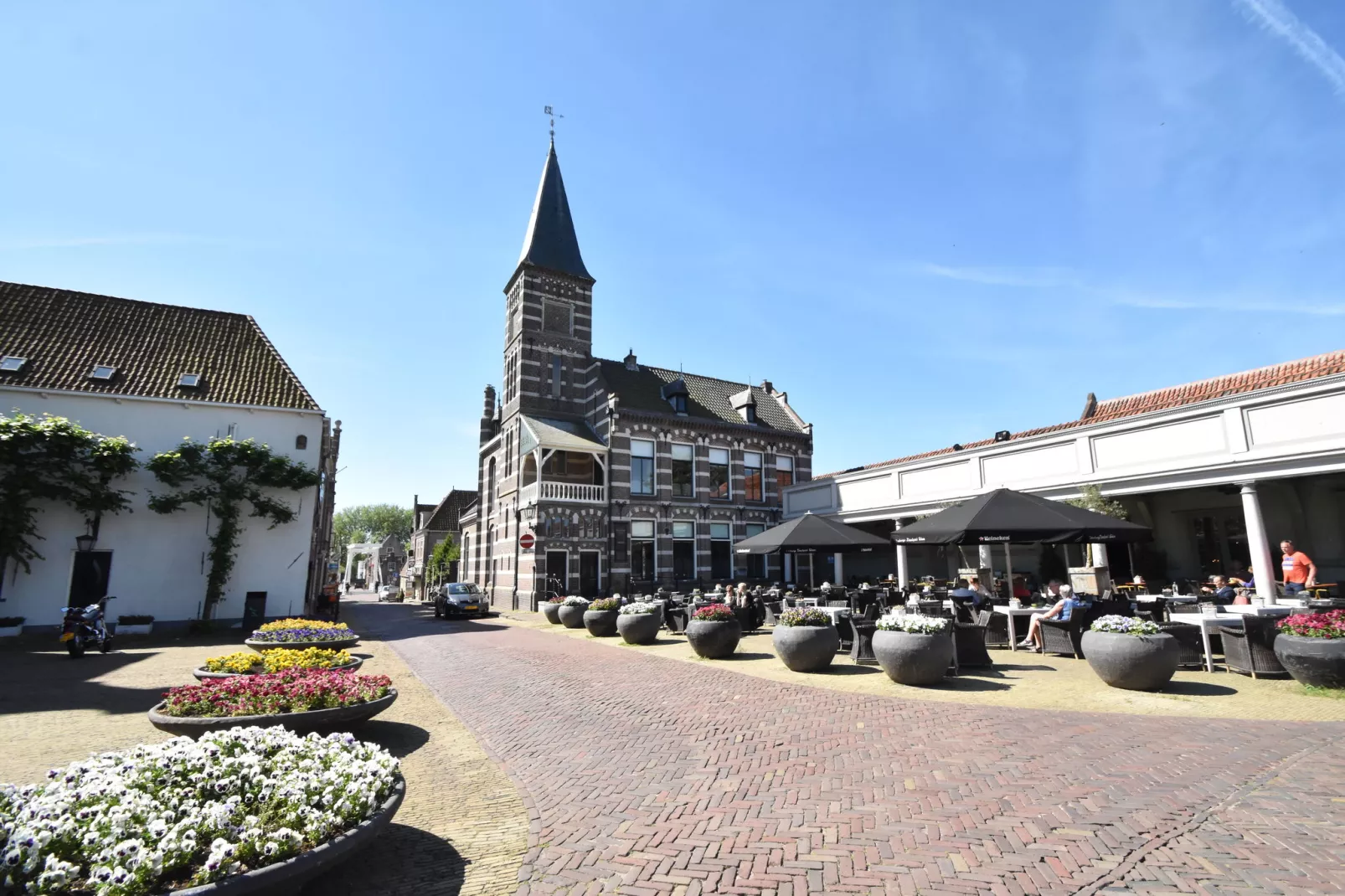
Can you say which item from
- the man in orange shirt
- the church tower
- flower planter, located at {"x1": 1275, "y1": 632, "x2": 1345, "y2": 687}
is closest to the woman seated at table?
flower planter, located at {"x1": 1275, "y1": 632, "x2": 1345, "y2": 687}

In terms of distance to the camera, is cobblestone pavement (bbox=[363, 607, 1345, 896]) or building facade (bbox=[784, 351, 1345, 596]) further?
building facade (bbox=[784, 351, 1345, 596])

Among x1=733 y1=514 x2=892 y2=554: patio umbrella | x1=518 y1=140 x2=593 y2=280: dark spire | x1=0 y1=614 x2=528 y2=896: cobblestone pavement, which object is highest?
x1=518 y1=140 x2=593 y2=280: dark spire

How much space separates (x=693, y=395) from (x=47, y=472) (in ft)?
78.8

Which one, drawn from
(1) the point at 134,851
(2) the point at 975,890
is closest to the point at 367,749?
(1) the point at 134,851

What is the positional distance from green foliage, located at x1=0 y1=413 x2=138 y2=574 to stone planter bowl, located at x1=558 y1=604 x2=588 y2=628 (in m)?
13.1

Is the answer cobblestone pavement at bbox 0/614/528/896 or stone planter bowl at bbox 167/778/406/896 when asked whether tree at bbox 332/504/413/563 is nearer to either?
cobblestone pavement at bbox 0/614/528/896

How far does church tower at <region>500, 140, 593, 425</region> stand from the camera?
1158 inches

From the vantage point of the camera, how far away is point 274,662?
28.2 feet

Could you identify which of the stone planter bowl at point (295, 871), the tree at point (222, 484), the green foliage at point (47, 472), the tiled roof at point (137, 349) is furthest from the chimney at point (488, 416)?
the stone planter bowl at point (295, 871)

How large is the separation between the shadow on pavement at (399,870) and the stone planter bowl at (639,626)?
9.63m

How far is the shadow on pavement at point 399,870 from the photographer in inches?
147

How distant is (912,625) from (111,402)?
901 inches

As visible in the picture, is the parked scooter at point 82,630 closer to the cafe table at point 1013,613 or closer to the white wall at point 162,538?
the white wall at point 162,538

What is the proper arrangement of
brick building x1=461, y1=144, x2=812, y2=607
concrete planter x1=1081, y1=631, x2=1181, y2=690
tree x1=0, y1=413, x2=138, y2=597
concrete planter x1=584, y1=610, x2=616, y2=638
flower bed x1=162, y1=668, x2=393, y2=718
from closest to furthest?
flower bed x1=162, y1=668, x2=393, y2=718 → concrete planter x1=1081, y1=631, x2=1181, y2=690 → concrete planter x1=584, y1=610, x2=616, y2=638 → tree x1=0, y1=413, x2=138, y2=597 → brick building x1=461, y1=144, x2=812, y2=607
